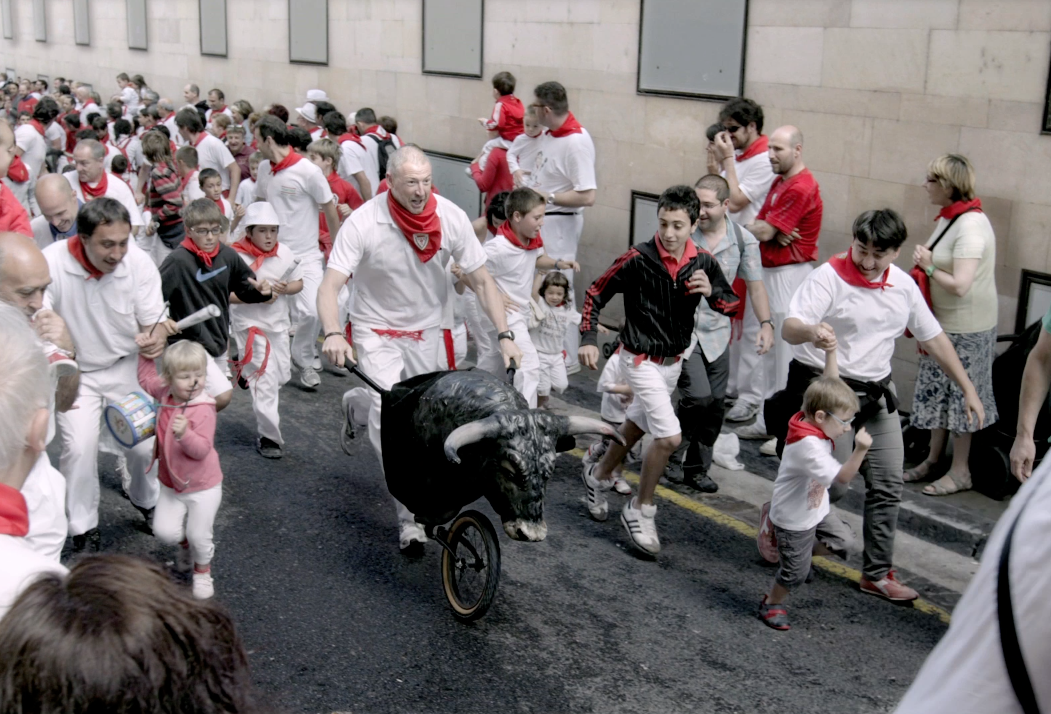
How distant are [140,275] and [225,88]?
1677 cm

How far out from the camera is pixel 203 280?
24.0 ft

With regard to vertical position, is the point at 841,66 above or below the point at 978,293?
above

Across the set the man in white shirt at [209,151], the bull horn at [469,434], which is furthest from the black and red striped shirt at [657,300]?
the man in white shirt at [209,151]

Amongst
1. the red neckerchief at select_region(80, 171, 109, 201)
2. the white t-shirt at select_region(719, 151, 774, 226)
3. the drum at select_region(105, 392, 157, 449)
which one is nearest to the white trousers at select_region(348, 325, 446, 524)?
the drum at select_region(105, 392, 157, 449)

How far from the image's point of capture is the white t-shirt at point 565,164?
10.4 metres

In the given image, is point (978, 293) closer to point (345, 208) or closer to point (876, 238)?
point (876, 238)

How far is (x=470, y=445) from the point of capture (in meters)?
5.30

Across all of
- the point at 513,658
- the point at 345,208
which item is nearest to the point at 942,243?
the point at 513,658

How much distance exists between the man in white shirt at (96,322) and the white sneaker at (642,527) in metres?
2.74

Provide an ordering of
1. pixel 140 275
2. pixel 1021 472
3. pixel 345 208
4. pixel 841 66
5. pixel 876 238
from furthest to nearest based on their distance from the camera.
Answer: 1. pixel 345 208
2. pixel 841 66
3. pixel 140 275
4. pixel 876 238
5. pixel 1021 472

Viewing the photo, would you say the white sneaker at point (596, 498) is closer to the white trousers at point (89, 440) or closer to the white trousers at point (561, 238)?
the white trousers at point (89, 440)

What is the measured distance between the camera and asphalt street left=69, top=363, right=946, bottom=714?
511 cm

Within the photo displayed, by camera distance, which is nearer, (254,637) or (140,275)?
(254,637)

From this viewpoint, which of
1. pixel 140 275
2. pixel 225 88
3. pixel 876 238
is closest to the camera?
pixel 876 238
